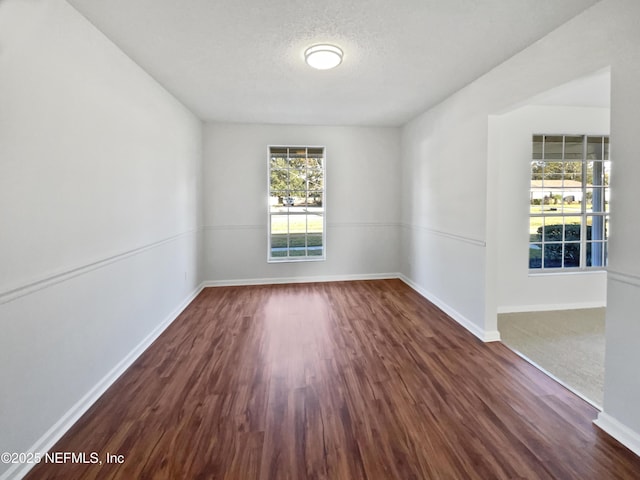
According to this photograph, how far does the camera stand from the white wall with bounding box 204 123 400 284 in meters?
4.86

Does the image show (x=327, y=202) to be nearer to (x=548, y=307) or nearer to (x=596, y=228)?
(x=548, y=307)

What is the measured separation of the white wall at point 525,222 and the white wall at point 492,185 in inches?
25.1

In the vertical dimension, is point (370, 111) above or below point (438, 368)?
above

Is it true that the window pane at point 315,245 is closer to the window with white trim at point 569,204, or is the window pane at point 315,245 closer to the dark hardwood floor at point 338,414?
the dark hardwood floor at point 338,414

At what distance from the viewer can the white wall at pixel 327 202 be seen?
4.86 m

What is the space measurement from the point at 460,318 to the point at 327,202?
2689 mm

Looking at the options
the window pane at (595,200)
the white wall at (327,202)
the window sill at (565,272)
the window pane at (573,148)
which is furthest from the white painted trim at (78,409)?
the window pane at (595,200)

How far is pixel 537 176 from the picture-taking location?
381 cm

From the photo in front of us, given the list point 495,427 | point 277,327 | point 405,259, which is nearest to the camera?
point 495,427

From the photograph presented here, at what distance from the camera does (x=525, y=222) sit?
3.72m

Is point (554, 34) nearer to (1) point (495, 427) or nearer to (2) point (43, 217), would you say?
(1) point (495, 427)

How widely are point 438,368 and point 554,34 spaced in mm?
2551

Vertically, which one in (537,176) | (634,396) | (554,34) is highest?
(554,34)

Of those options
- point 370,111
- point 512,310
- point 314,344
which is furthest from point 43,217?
point 512,310
